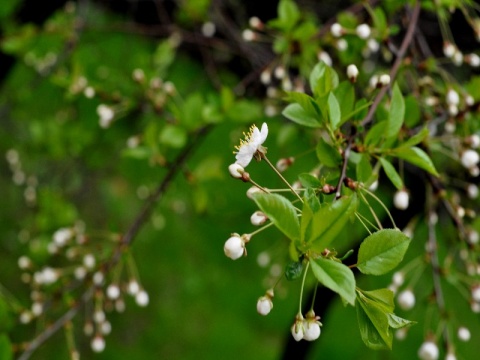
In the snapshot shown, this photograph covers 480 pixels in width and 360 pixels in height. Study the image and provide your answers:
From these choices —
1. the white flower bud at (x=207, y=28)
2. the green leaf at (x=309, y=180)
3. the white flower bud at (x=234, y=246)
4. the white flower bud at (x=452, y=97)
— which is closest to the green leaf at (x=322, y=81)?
the green leaf at (x=309, y=180)

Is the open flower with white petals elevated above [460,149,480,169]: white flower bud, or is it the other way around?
the open flower with white petals

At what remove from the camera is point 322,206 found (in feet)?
1.73

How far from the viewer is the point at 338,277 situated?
0.51 meters

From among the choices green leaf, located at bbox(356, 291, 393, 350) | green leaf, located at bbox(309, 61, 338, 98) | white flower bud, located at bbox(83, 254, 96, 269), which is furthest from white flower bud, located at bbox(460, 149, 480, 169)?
white flower bud, located at bbox(83, 254, 96, 269)

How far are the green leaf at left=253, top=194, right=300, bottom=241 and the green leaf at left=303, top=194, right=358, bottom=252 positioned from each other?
19 mm

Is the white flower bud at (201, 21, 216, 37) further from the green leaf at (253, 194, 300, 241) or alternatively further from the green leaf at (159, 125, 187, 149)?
the green leaf at (253, 194, 300, 241)

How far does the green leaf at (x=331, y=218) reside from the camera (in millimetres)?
508

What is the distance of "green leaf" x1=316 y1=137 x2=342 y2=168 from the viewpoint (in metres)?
→ 0.66

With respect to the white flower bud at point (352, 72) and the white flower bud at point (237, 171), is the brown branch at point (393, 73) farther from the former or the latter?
the white flower bud at point (237, 171)

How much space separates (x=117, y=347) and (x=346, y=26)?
1.82m

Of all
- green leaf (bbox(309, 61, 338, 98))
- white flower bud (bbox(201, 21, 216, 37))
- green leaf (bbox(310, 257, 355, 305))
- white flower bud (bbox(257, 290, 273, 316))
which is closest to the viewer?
green leaf (bbox(310, 257, 355, 305))

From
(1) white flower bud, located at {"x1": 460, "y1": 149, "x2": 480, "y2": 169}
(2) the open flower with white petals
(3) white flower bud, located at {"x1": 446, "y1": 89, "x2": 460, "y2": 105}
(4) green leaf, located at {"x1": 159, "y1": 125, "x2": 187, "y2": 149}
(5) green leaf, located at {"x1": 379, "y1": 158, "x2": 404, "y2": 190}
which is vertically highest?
(2) the open flower with white petals

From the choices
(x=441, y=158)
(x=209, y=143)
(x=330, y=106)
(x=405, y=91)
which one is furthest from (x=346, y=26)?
(x=209, y=143)

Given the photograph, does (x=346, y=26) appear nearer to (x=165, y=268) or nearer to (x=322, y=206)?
(x=322, y=206)
